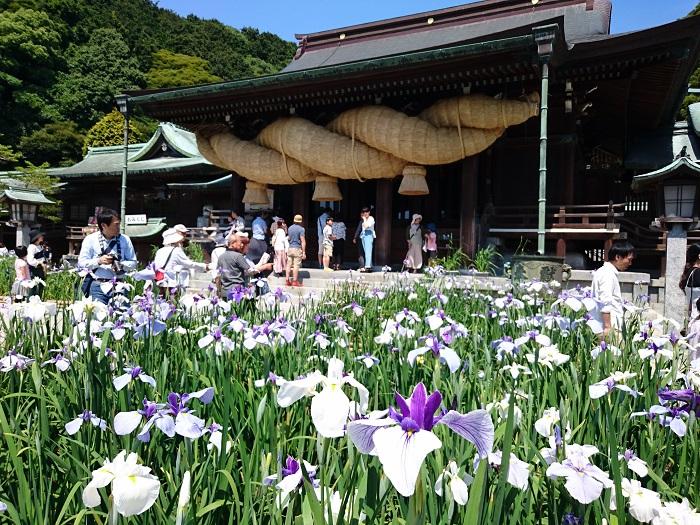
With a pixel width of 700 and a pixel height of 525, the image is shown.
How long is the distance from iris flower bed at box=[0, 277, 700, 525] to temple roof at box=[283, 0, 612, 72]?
11.8 m

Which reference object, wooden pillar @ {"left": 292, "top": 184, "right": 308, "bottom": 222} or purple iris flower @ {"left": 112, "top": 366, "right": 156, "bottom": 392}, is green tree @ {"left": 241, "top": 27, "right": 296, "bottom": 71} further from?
purple iris flower @ {"left": 112, "top": 366, "right": 156, "bottom": 392}

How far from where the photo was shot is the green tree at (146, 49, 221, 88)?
1519 inches

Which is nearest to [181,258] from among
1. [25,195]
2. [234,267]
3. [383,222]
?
[234,267]

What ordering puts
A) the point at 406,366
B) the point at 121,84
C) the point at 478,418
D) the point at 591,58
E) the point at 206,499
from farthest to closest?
the point at 121,84, the point at 591,58, the point at 406,366, the point at 206,499, the point at 478,418

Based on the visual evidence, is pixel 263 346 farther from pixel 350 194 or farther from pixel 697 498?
pixel 350 194

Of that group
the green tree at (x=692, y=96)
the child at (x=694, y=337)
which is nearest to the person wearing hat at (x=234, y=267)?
the child at (x=694, y=337)

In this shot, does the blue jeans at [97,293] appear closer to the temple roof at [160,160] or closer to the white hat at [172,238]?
the white hat at [172,238]

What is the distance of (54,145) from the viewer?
29672 mm

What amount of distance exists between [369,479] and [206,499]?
1.34 ft

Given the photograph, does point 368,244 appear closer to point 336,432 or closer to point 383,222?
point 383,222

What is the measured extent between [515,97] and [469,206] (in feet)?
6.77

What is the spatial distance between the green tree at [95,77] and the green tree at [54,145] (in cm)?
223

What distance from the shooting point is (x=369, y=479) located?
0.96 meters

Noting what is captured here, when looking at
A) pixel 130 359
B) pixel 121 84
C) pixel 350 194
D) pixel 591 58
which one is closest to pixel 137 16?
pixel 121 84
